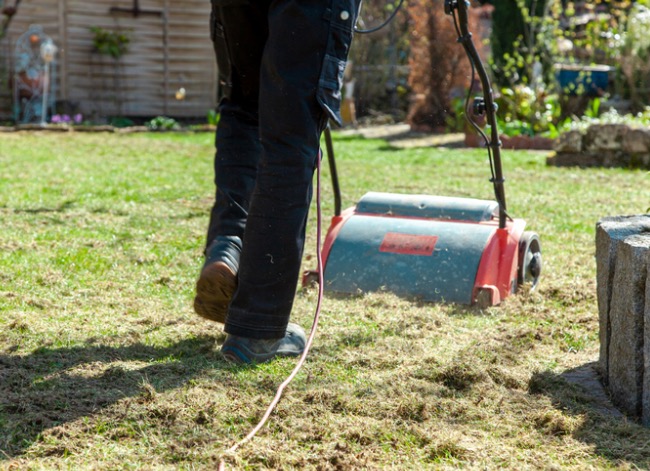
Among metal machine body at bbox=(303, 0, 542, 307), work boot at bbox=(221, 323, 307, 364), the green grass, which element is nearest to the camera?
the green grass

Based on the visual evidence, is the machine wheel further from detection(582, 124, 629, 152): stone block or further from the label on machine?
detection(582, 124, 629, 152): stone block

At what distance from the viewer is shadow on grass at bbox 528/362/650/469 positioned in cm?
182

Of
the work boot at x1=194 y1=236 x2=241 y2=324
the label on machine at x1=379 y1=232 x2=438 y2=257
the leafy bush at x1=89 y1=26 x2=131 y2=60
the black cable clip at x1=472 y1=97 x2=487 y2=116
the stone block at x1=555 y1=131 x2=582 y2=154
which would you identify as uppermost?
the leafy bush at x1=89 y1=26 x2=131 y2=60

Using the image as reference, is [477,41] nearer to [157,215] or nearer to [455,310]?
[157,215]

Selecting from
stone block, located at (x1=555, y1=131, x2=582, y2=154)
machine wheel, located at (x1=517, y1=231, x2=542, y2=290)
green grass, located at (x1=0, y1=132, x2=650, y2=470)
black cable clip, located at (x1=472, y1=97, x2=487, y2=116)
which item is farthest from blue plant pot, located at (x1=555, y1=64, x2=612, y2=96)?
black cable clip, located at (x1=472, y1=97, x2=487, y2=116)

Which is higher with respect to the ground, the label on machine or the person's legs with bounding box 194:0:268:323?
the person's legs with bounding box 194:0:268:323

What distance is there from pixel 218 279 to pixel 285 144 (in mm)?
388

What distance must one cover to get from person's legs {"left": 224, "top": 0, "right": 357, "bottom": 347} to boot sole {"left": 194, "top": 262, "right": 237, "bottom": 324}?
6 cm

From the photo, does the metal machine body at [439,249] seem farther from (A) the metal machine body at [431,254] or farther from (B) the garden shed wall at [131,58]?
(B) the garden shed wall at [131,58]

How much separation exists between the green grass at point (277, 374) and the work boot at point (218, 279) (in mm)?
129

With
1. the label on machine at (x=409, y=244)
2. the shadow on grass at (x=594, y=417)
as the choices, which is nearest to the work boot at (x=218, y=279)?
the shadow on grass at (x=594, y=417)

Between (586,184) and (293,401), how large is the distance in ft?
17.2

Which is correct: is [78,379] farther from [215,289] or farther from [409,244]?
[409,244]

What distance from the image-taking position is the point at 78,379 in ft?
7.09
